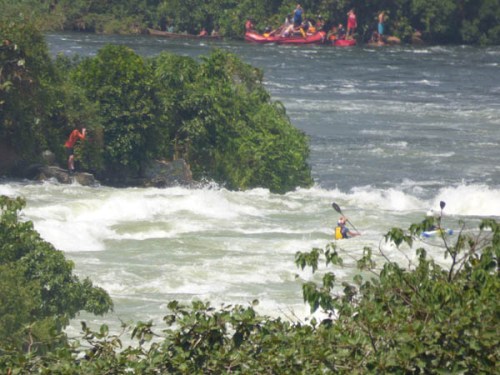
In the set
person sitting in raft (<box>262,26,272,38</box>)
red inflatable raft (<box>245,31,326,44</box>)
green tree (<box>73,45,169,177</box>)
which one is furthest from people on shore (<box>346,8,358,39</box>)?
green tree (<box>73,45,169,177</box>)

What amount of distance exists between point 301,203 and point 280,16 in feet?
137

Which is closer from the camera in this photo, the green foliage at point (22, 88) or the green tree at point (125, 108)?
the green foliage at point (22, 88)

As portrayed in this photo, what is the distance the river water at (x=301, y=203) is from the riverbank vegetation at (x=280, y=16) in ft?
49.1

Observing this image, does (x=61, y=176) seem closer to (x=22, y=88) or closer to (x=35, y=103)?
(x=35, y=103)

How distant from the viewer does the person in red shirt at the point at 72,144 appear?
98.1 feet

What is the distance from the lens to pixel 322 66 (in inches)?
2282

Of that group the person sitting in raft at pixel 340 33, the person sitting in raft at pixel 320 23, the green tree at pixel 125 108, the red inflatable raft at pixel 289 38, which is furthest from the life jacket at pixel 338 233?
the person sitting in raft at pixel 320 23

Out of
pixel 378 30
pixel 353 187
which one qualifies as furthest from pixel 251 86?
pixel 378 30

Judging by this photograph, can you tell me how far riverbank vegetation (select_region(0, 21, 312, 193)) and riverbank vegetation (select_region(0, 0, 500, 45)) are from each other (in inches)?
1434

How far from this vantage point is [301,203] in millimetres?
30156

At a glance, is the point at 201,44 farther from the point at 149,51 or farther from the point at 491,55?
the point at 491,55

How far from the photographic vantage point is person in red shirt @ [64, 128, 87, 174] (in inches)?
1177

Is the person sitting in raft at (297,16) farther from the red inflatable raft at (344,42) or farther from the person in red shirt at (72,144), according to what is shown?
the person in red shirt at (72,144)

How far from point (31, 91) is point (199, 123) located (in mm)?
4033
